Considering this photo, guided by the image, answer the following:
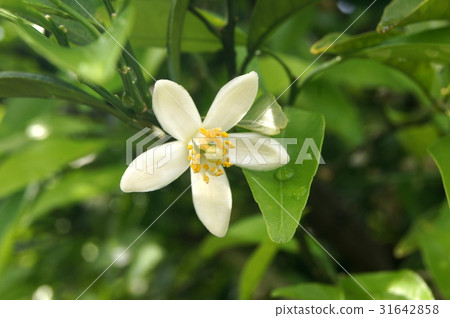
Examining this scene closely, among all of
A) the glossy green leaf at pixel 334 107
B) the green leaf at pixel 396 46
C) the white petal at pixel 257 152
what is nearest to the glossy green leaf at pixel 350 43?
the green leaf at pixel 396 46

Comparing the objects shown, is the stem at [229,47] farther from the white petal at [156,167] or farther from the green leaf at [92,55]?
the green leaf at [92,55]

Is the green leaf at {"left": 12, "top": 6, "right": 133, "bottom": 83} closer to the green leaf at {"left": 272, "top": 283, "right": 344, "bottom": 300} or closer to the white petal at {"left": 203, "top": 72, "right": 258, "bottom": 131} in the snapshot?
the white petal at {"left": 203, "top": 72, "right": 258, "bottom": 131}

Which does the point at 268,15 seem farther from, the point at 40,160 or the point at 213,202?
the point at 40,160

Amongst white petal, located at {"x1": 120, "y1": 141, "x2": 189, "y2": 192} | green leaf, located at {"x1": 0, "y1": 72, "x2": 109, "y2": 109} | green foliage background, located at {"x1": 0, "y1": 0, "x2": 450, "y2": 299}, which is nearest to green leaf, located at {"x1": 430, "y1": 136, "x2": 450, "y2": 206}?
green foliage background, located at {"x1": 0, "y1": 0, "x2": 450, "y2": 299}

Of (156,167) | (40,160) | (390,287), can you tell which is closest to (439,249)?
(390,287)
